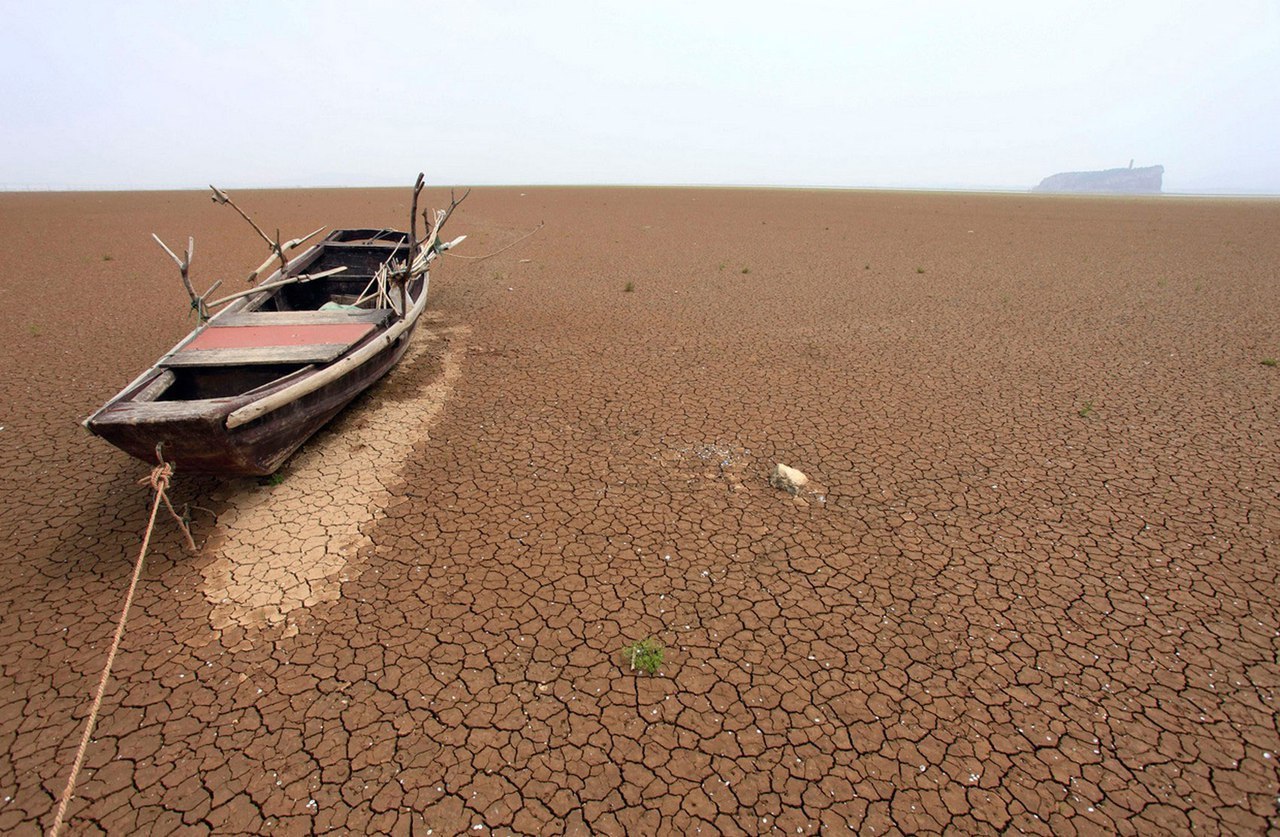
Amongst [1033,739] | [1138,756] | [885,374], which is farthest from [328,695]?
[885,374]

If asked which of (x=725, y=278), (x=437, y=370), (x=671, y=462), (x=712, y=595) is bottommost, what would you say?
(x=712, y=595)

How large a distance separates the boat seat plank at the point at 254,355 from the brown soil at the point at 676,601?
1.01 meters

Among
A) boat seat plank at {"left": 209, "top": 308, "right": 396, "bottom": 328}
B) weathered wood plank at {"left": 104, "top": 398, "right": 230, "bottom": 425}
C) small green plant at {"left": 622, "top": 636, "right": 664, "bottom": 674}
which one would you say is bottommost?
small green plant at {"left": 622, "top": 636, "right": 664, "bottom": 674}

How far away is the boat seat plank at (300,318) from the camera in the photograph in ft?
21.5

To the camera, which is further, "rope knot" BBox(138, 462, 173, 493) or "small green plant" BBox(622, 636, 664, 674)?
"rope knot" BBox(138, 462, 173, 493)

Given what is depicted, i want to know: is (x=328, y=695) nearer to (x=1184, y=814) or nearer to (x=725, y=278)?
(x=1184, y=814)

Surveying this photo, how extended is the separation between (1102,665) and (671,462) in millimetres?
3627

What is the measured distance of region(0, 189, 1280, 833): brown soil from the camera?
288 centimetres

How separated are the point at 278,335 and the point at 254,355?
0.87 m

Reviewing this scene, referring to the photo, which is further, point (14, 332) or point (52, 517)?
point (14, 332)

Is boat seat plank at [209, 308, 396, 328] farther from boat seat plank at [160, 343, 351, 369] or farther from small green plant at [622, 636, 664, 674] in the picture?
small green plant at [622, 636, 664, 674]

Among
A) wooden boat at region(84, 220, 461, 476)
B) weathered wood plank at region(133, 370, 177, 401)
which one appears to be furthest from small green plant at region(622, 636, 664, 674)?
weathered wood plank at region(133, 370, 177, 401)

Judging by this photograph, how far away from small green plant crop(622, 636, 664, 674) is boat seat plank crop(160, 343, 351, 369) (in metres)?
4.03

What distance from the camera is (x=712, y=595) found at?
4102 mm
